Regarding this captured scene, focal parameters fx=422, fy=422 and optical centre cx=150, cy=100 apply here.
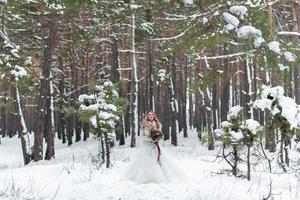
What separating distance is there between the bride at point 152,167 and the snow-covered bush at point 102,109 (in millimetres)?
3059

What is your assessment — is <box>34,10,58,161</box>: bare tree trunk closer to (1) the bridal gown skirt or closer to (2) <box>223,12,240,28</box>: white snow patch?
(1) the bridal gown skirt

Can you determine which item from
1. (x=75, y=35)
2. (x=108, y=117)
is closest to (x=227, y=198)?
(x=108, y=117)

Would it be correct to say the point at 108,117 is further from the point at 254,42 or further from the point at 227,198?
the point at 254,42

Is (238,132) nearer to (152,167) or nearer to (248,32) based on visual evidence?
(152,167)

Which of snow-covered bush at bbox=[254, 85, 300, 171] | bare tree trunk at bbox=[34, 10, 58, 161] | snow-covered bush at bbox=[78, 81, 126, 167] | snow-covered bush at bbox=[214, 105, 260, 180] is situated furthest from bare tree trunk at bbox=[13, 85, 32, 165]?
snow-covered bush at bbox=[254, 85, 300, 171]

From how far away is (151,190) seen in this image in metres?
9.40

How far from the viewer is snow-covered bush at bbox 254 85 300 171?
953 cm

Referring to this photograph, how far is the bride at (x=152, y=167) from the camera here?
1048 cm

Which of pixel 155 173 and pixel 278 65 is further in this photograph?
pixel 155 173

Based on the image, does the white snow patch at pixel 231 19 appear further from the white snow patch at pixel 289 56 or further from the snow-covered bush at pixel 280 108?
the snow-covered bush at pixel 280 108

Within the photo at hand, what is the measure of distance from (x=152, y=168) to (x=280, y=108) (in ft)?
11.2

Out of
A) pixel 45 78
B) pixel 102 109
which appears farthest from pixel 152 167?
pixel 45 78

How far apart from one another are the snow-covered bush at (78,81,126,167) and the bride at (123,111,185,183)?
3.06 metres

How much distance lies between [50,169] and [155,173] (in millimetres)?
3976
